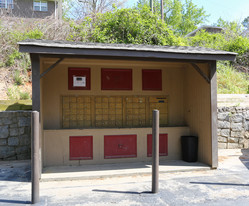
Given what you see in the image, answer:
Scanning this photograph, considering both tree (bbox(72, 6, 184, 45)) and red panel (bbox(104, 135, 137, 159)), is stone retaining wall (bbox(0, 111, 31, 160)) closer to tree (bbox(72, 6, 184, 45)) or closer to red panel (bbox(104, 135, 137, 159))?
red panel (bbox(104, 135, 137, 159))

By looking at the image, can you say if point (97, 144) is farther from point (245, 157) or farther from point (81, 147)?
point (245, 157)

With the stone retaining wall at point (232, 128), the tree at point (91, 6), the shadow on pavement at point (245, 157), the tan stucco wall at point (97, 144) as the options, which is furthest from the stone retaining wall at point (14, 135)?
the tree at point (91, 6)

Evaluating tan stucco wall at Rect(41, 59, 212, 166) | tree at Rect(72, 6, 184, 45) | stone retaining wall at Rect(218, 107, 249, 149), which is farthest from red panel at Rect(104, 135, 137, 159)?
tree at Rect(72, 6, 184, 45)

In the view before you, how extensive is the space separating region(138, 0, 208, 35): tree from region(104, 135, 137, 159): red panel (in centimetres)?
2782

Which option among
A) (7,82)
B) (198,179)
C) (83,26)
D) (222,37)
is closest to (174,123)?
(198,179)

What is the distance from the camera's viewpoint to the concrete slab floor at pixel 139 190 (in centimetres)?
416

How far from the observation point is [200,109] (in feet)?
21.9

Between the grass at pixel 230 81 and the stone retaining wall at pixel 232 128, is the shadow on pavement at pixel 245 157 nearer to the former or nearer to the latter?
the stone retaining wall at pixel 232 128

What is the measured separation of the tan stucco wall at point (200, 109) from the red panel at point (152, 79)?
2.78ft

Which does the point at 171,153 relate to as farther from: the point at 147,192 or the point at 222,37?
the point at 222,37

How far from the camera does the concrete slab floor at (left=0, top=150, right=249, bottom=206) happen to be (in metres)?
4.16

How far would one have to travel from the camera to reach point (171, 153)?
23.4 ft

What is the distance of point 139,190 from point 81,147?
95.9 inches

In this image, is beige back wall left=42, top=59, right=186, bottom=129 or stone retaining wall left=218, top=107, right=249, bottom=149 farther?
stone retaining wall left=218, top=107, right=249, bottom=149
